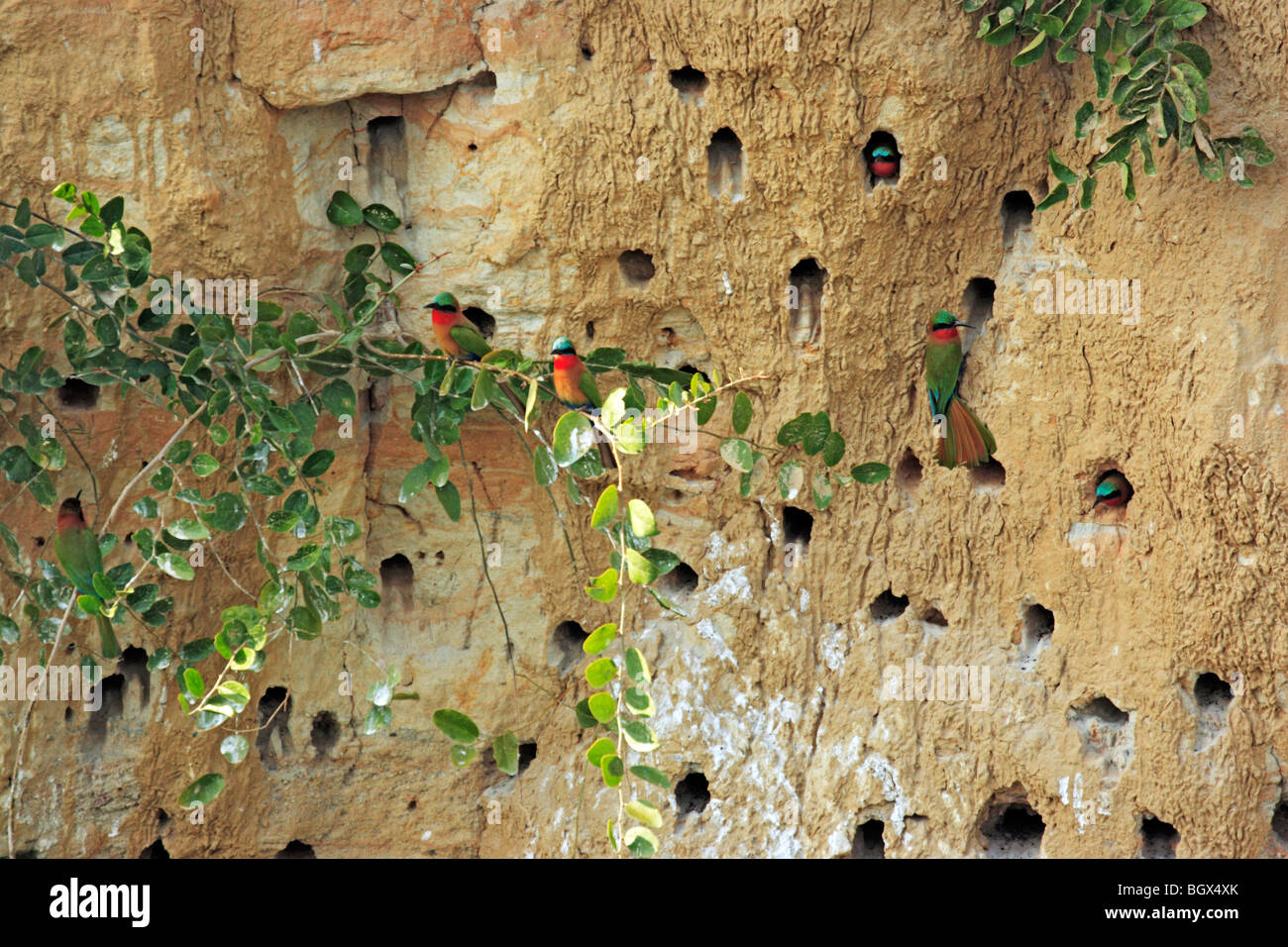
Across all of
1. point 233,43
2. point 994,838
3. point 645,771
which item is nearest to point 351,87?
point 233,43

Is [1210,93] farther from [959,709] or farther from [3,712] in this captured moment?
[3,712]

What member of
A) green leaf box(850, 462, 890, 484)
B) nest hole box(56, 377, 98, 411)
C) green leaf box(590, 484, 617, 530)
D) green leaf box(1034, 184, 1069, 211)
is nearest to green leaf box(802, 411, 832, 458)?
green leaf box(850, 462, 890, 484)

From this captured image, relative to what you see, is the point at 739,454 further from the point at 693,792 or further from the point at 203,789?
the point at 693,792

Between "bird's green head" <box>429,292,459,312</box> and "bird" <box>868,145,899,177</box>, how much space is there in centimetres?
147

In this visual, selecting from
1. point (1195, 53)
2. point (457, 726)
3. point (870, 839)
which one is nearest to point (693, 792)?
point (870, 839)

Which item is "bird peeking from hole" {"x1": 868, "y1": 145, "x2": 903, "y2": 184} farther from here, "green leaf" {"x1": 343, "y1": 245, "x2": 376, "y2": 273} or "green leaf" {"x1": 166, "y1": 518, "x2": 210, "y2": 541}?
"green leaf" {"x1": 166, "y1": 518, "x2": 210, "y2": 541}

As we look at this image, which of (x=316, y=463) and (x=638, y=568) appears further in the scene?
(x=316, y=463)

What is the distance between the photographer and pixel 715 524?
5289 millimetres

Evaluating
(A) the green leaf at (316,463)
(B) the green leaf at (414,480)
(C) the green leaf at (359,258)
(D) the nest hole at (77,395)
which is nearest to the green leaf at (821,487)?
(B) the green leaf at (414,480)

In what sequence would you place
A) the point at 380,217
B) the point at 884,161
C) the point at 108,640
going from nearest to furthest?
the point at 108,640, the point at 884,161, the point at 380,217

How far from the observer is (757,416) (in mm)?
5098

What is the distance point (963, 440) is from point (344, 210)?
2209 millimetres

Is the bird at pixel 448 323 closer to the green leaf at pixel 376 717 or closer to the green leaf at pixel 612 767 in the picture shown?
the green leaf at pixel 376 717

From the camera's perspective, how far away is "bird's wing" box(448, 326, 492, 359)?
4586 millimetres
